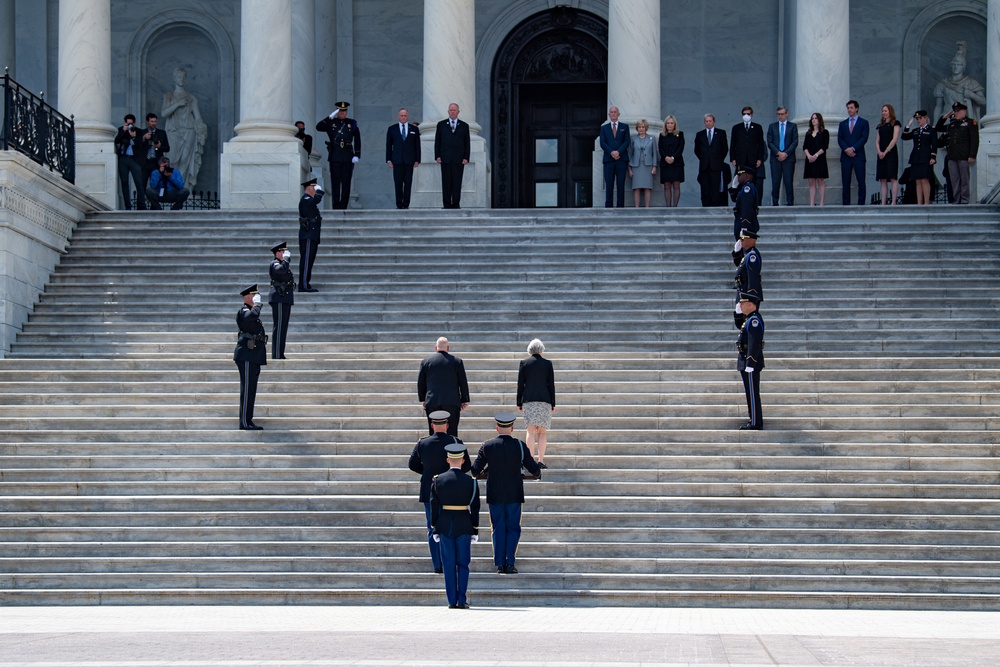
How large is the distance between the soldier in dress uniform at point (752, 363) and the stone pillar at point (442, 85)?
11607mm

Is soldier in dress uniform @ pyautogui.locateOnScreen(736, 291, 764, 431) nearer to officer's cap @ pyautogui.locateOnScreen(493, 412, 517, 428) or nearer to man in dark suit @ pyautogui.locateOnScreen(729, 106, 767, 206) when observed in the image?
officer's cap @ pyautogui.locateOnScreen(493, 412, 517, 428)

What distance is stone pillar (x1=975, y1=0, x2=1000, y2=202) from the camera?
30406 millimetres

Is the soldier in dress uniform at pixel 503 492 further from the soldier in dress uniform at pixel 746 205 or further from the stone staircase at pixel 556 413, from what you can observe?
the soldier in dress uniform at pixel 746 205

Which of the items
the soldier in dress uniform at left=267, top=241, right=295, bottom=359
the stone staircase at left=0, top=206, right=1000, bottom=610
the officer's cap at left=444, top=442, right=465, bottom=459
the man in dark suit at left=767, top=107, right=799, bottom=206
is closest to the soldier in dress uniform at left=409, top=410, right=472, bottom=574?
the stone staircase at left=0, top=206, right=1000, bottom=610

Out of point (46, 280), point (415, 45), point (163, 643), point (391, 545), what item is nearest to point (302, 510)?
point (391, 545)

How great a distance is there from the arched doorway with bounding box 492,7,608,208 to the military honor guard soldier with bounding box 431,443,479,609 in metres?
23.2

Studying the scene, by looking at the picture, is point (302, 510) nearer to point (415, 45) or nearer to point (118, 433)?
point (118, 433)

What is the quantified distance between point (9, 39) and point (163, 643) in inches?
1062

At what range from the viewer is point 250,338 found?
68.9ft

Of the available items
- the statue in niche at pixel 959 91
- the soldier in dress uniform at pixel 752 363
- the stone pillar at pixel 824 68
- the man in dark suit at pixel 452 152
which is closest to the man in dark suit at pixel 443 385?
the soldier in dress uniform at pixel 752 363

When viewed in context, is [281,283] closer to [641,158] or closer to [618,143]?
[618,143]

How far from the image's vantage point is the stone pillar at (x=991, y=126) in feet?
99.8

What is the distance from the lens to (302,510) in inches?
747

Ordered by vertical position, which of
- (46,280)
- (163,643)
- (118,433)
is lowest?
(163,643)
